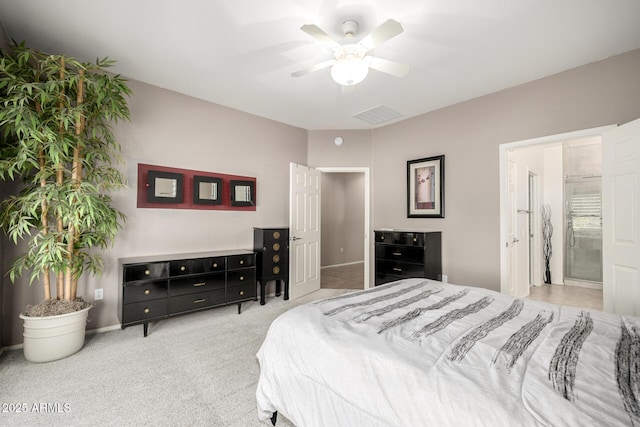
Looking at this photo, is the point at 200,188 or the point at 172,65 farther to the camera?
the point at 200,188

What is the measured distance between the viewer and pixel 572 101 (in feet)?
9.49

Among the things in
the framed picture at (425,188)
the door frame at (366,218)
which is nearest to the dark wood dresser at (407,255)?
the framed picture at (425,188)

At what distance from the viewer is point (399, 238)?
377cm

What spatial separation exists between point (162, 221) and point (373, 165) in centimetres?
328

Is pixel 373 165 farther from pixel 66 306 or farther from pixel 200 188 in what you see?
pixel 66 306

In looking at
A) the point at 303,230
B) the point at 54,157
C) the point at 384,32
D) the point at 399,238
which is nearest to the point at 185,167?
the point at 54,157

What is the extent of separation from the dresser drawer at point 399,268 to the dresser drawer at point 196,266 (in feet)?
6.87

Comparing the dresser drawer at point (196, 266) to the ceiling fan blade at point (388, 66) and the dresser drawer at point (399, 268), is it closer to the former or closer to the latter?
the dresser drawer at point (399, 268)

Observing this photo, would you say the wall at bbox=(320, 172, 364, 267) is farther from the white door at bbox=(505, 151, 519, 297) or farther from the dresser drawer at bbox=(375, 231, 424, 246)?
the white door at bbox=(505, 151, 519, 297)

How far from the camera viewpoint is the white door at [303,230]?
13.9ft

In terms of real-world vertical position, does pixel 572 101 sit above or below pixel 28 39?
below

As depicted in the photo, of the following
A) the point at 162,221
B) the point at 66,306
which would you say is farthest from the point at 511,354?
the point at 162,221

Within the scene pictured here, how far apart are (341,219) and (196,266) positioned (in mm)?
4634

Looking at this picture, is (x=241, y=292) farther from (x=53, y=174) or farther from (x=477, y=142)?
(x=477, y=142)
